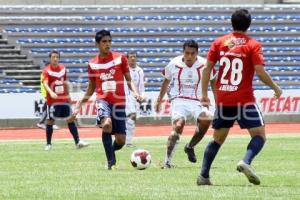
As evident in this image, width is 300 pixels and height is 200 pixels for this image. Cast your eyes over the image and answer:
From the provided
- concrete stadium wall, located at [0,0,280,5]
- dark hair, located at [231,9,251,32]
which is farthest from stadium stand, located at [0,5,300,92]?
dark hair, located at [231,9,251,32]

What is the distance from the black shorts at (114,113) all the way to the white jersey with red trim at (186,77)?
1.29 meters

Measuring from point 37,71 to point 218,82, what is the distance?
26.1m

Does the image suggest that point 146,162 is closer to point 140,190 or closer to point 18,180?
point 18,180

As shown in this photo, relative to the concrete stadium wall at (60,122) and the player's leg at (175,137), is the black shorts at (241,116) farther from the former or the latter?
the concrete stadium wall at (60,122)

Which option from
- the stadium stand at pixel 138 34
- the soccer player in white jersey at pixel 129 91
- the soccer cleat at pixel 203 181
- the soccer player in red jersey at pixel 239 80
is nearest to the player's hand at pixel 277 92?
the soccer player in red jersey at pixel 239 80

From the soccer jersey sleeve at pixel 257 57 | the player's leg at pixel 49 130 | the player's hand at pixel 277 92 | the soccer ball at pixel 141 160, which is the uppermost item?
the soccer jersey sleeve at pixel 257 57

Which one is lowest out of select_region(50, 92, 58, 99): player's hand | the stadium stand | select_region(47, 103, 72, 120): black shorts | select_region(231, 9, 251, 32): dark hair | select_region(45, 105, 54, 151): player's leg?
the stadium stand

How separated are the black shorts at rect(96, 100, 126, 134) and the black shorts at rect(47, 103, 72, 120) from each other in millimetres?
6792

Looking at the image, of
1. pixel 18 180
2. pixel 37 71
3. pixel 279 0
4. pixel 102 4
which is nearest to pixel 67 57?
pixel 37 71

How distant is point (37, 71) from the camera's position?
37375 mm

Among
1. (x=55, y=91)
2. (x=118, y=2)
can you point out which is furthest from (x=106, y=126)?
(x=118, y=2)

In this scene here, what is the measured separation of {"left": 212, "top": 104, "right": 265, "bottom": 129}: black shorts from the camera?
11.7 m

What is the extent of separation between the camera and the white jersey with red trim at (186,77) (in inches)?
632

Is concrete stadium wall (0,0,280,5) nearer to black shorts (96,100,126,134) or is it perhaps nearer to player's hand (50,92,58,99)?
player's hand (50,92,58,99)
